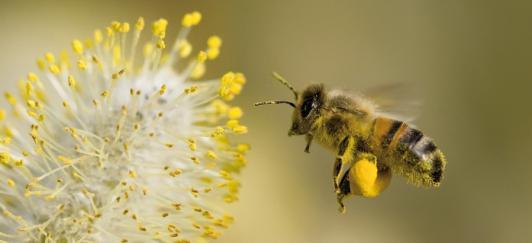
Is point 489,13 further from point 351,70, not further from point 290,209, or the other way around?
point 290,209

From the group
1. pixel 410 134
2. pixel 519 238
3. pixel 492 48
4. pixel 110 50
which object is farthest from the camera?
pixel 492 48

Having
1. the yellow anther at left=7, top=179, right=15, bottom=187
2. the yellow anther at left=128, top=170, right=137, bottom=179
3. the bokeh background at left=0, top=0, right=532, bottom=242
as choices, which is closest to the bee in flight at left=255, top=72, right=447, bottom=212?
the yellow anther at left=128, top=170, right=137, bottom=179

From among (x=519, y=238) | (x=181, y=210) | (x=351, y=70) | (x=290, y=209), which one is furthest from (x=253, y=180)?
(x=181, y=210)

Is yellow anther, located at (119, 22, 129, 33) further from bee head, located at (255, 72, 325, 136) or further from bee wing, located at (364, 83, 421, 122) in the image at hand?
bee wing, located at (364, 83, 421, 122)

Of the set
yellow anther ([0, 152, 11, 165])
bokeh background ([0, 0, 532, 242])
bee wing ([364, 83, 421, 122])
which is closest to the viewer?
yellow anther ([0, 152, 11, 165])

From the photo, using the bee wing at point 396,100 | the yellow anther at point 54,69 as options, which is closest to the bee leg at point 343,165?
the bee wing at point 396,100

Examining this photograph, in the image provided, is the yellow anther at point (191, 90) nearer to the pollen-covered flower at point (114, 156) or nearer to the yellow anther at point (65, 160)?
the pollen-covered flower at point (114, 156)

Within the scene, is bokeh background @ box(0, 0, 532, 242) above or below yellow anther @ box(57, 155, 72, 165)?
above
